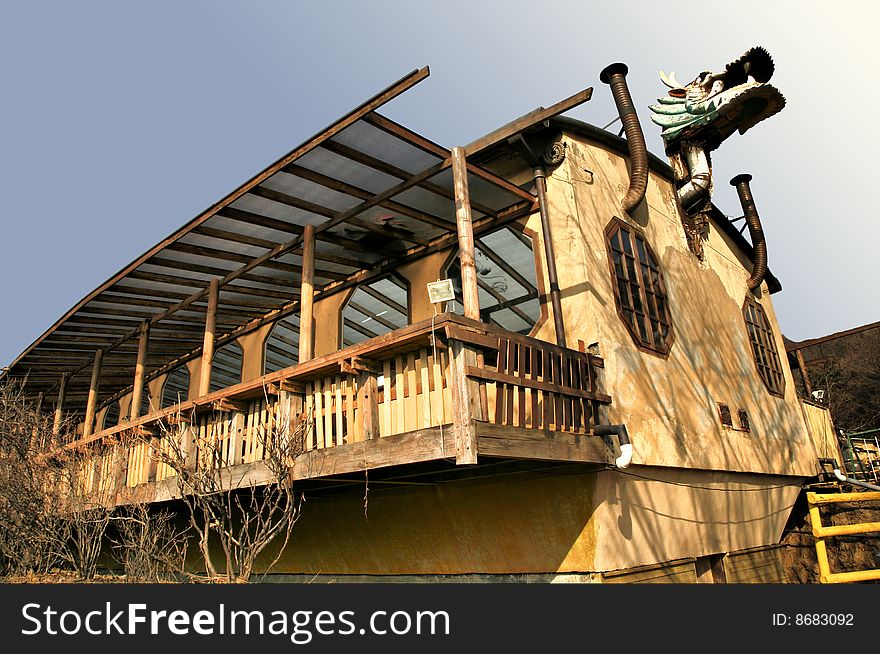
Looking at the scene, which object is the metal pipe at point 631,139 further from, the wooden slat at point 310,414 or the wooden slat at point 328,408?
the wooden slat at point 310,414

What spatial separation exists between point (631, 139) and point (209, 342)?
288 inches

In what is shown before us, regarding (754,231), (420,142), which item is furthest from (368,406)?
(754,231)

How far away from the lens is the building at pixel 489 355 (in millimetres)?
6105

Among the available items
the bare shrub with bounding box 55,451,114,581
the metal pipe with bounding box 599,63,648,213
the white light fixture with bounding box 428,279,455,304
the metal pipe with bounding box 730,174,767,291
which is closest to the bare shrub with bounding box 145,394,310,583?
the bare shrub with bounding box 55,451,114,581

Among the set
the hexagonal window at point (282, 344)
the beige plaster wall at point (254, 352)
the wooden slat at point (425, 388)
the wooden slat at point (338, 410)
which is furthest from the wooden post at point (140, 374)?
the wooden slat at point (425, 388)

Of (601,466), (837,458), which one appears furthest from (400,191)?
(837,458)

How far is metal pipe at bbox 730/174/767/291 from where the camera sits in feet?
44.8

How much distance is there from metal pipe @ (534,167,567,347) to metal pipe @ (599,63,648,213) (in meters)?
1.88

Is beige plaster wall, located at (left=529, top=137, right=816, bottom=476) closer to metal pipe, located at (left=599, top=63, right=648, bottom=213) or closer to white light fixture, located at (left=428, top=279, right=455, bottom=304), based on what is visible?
metal pipe, located at (left=599, top=63, right=648, bottom=213)

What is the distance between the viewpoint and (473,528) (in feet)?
24.4

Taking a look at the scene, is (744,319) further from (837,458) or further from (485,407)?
(485,407)

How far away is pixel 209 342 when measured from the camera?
9.26 m

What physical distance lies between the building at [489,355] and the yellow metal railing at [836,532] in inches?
28.4

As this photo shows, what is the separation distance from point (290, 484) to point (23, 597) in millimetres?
2597
